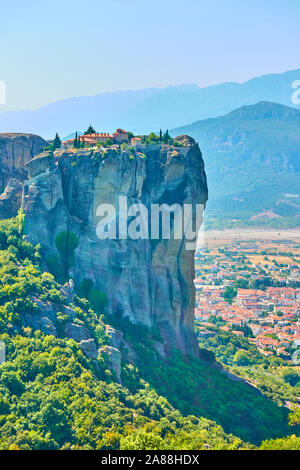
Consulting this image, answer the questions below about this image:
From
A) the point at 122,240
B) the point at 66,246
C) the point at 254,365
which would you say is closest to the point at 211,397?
the point at 122,240

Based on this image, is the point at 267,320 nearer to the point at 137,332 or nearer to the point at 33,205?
the point at 137,332

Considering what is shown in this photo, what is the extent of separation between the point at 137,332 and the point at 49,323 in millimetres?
10773

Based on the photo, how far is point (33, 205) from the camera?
4625 cm

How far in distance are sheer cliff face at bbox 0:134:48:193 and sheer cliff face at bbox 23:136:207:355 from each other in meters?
7.07

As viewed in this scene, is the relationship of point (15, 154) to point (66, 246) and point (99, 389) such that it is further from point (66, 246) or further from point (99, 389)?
point (99, 389)

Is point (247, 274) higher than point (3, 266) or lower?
lower

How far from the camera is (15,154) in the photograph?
5516 cm

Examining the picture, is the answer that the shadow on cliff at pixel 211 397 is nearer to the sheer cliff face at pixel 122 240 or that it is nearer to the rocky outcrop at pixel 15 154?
the sheer cliff face at pixel 122 240

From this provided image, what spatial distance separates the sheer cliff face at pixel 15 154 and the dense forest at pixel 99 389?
9043mm

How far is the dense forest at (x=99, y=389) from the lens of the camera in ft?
101

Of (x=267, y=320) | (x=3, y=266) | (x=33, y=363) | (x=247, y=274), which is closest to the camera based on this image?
(x=33, y=363)

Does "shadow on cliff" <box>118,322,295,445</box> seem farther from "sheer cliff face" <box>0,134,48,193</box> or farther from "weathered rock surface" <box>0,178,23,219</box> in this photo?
"sheer cliff face" <box>0,134,48,193</box>

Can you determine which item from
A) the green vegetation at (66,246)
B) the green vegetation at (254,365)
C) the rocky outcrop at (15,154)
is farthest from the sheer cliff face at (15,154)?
the green vegetation at (254,365)

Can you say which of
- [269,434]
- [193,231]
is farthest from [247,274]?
[269,434]
